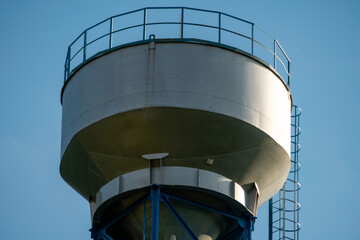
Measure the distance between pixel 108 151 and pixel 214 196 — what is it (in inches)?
92.7

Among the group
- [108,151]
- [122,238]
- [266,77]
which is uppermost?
[266,77]

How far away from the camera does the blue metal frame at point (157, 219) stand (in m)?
18.6

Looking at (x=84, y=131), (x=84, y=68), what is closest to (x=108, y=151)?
(x=84, y=131)

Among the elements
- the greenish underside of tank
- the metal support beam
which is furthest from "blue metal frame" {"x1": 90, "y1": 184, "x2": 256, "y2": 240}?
the greenish underside of tank

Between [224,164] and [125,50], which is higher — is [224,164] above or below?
below

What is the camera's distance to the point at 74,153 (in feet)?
64.4

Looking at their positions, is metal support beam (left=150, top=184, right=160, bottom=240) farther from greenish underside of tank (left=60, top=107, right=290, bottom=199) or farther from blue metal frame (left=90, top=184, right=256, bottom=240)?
greenish underside of tank (left=60, top=107, right=290, bottom=199)

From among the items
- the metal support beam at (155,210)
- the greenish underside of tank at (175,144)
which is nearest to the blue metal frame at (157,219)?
the metal support beam at (155,210)

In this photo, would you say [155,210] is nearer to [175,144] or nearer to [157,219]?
[157,219]

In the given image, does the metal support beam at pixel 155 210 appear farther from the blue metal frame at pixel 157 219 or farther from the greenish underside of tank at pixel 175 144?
the greenish underside of tank at pixel 175 144

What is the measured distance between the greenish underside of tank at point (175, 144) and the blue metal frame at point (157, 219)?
0.67 m

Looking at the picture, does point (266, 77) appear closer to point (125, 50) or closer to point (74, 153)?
point (125, 50)

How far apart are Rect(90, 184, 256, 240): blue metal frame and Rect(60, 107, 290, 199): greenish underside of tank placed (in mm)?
Answer: 669

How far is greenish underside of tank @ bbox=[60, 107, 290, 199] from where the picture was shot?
18656mm
